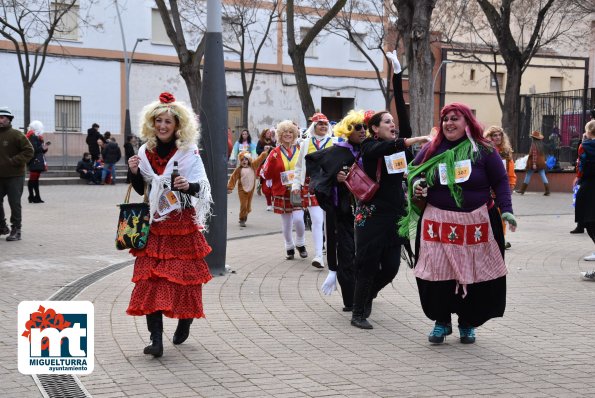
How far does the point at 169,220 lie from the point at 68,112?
113ft

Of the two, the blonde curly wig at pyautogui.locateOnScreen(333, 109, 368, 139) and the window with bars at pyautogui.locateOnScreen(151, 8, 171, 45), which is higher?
the window with bars at pyautogui.locateOnScreen(151, 8, 171, 45)

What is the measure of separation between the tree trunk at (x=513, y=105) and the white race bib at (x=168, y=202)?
22271 mm

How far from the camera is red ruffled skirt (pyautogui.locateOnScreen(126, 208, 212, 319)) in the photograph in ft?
20.6

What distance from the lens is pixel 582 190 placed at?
35.9 feet

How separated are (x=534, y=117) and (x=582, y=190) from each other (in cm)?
1635

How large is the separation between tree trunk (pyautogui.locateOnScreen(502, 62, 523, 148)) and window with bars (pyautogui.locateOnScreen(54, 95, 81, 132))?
1966 cm

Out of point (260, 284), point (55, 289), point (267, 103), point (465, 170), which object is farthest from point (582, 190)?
point (267, 103)

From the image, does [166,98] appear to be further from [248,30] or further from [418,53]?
[248,30]

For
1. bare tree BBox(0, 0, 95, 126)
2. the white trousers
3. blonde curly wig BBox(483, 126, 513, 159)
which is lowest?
the white trousers

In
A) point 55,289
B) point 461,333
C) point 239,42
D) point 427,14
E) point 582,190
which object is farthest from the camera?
point 239,42

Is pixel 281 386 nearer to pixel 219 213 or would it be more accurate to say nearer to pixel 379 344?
pixel 379 344

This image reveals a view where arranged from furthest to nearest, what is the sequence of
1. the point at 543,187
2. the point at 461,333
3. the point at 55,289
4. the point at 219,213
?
the point at 543,187
the point at 219,213
the point at 55,289
the point at 461,333

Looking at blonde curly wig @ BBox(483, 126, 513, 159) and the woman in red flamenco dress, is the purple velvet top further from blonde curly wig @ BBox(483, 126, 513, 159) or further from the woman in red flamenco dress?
blonde curly wig @ BBox(483, 126, 513, 159)

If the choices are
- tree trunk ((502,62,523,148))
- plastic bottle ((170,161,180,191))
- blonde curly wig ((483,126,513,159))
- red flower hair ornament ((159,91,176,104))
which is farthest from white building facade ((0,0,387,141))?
plastic bottle ((170,161,180,191))
